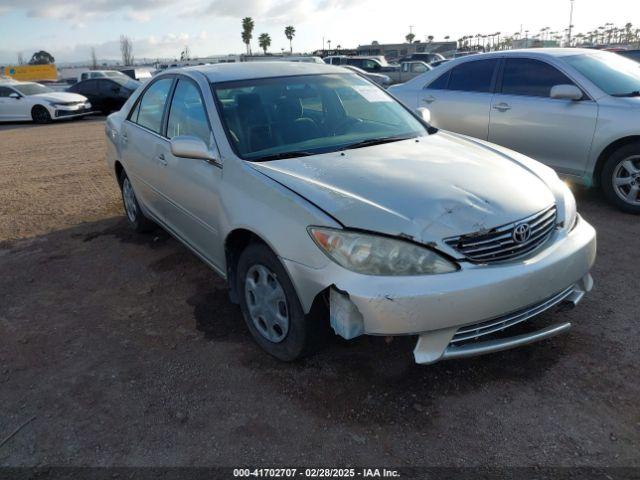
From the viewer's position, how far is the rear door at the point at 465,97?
20.6ft

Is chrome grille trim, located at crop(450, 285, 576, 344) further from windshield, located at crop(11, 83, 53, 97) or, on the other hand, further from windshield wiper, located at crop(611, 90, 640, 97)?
windshield, located at crop(11, 83, 53, 97)

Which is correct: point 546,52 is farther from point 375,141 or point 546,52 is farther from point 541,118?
point 375,141

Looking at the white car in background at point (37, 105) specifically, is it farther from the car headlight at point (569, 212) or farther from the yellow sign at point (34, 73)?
the yellow sign at point (34, 73)

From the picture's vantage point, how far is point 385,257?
2.44 m

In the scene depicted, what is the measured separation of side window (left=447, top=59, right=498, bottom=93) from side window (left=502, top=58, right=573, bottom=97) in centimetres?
20

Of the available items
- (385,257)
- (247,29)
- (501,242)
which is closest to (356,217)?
(385,257)

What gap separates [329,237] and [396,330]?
0.53 meters

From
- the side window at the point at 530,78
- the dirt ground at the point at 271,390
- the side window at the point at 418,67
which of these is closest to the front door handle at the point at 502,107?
the side window at the point at 530,78

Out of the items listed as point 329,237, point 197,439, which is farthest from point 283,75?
point 197,439

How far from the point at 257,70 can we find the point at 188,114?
623 mm

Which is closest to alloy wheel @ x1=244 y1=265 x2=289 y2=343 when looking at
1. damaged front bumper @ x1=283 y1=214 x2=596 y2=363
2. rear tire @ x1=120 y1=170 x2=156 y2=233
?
damaged front bumper @ x1=283 y1=214 x2=596 y2=363

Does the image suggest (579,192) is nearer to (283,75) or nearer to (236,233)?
(283,75)

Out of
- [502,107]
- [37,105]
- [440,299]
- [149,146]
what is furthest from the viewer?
[37,105]

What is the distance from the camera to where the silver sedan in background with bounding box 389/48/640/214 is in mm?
5230
